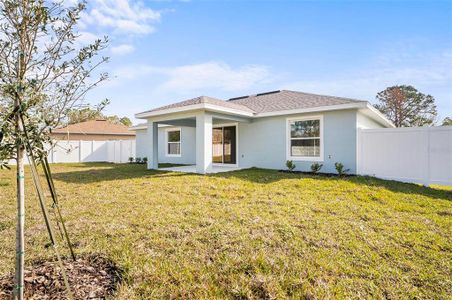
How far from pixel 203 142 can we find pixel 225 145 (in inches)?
158

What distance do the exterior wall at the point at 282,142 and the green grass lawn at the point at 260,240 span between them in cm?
333

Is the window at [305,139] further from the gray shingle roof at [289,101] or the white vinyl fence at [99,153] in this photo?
the white vinyl fence at [99,153]

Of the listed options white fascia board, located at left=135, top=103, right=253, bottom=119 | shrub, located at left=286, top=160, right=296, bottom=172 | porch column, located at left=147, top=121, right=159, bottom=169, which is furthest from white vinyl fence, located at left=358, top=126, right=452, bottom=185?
porch column, located at left=147, top=121, right=159, bottom=169

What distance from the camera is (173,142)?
56.8ft

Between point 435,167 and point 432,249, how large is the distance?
6.32m

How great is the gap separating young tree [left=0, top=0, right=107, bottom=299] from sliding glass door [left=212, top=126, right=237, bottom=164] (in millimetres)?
11318

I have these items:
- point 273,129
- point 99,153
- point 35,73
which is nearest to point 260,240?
point 35,73

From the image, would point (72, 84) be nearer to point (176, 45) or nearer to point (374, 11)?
point (176, 45)

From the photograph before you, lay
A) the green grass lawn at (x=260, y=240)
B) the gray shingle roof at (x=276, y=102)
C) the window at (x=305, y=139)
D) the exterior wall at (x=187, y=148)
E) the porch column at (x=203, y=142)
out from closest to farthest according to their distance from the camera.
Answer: the green grass lawn at (x=260, y=240)
the porch column at (x=203, y=142)
the gray shingle roof at (x=276, y=102)
the window at (x=305, y=139)
the exterior wall at (x=187, y=148)

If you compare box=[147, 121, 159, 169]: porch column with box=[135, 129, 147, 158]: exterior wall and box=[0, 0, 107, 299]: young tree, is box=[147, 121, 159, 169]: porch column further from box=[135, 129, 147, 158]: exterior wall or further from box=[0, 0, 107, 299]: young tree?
box=[0, 0, 107, 299]: young tree

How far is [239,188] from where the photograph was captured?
297 inches

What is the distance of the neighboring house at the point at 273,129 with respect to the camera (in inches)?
397

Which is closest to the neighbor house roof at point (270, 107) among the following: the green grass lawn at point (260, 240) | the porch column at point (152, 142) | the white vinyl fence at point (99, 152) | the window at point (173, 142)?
the porch column at point (152, 142)

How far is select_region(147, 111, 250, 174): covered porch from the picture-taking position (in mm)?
10414
